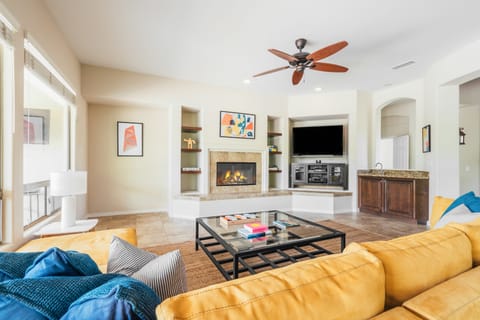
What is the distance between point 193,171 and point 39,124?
8.24 feet

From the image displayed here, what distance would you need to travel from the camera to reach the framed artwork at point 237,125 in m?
4.72

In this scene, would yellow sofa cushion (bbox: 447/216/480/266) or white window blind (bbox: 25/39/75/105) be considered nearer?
yellow sofa cushion (bbox: 447/216/480/266)

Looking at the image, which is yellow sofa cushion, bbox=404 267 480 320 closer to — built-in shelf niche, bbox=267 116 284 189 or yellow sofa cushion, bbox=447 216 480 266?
yellow sofa cushion, bbox=447 216 480 266

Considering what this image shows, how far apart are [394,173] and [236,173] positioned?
10.6ft

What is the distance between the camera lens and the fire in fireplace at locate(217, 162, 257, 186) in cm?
477

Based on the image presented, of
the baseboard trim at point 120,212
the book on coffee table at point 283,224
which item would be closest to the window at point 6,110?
the book on coffee table at point 283,224

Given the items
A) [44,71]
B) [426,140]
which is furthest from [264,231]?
[426,140]

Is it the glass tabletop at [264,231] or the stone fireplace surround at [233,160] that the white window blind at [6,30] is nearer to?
the glass tabletop at [264,231]

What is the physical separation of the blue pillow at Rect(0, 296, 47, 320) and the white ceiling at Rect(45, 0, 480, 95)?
2566mm

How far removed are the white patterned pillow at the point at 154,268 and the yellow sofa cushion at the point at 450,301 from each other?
0.76 metres

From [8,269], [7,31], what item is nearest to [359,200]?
[8,269]

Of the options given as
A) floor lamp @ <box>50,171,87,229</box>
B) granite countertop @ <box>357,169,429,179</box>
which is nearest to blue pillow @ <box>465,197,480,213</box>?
granite countertop @ <box>357,169,429,179</box>

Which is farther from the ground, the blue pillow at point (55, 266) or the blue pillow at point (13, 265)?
the blue pillow at point (55, 266)

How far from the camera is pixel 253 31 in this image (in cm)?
268
